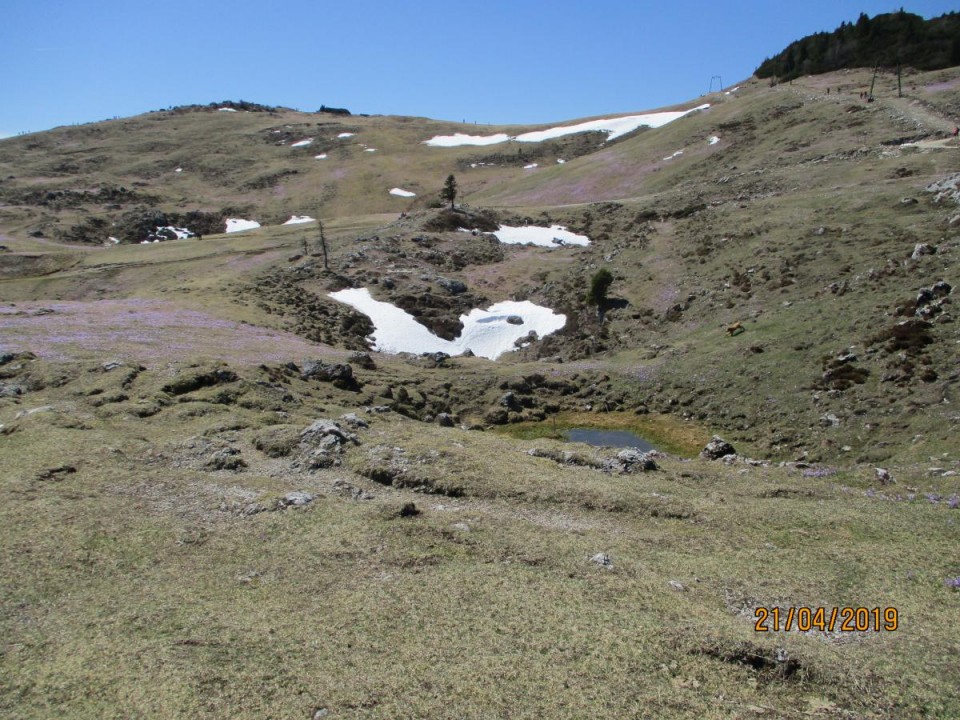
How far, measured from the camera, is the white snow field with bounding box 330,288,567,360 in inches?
2566

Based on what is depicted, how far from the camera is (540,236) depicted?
9244 cm

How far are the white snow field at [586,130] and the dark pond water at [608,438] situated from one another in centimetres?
11708

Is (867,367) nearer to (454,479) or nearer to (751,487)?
(751,487)

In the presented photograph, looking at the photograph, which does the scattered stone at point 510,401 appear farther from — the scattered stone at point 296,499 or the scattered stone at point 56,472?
the scattered stone at point 56,472

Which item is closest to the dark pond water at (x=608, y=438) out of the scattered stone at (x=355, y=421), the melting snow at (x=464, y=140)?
the scattered stone at (x=355, y=421)

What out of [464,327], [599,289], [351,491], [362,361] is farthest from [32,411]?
[599,289]

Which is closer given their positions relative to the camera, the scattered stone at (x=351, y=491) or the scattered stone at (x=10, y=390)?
the scattered stone at (x=351, y=491)

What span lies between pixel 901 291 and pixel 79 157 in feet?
720

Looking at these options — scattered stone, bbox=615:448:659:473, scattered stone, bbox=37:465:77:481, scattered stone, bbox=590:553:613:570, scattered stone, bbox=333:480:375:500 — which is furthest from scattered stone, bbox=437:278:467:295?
scattered stone, bbox=590:553:613:570

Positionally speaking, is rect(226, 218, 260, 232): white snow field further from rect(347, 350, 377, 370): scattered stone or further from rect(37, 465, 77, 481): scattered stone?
rect(37, 465, 77, 481): scattered stone

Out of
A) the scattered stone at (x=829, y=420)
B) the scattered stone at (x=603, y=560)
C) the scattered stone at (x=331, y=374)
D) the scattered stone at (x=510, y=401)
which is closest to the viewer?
the scattered stone at (x=603, y=560)

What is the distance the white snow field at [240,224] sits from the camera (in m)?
135

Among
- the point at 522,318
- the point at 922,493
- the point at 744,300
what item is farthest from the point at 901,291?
the point at 522,318

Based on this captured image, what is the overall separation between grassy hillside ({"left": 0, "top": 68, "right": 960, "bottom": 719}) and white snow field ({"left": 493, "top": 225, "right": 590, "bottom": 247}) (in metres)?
9.40
